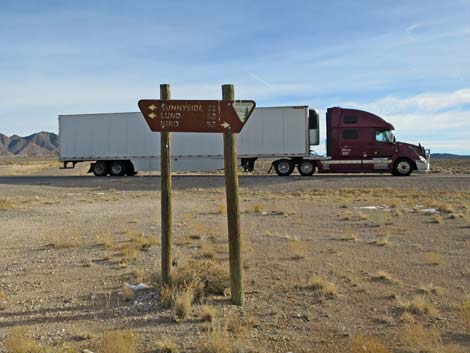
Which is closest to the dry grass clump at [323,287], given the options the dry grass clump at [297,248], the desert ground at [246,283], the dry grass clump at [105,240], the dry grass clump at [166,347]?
the desert ground at [246,283]

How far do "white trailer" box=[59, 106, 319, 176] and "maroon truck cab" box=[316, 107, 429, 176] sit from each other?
5.58ft

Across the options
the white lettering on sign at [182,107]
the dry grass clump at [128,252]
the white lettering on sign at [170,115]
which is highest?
the white lettering on sign at [182,107]

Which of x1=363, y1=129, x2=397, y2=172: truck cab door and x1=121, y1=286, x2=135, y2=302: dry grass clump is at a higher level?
x1=363, y1=129, x2=397, y2=172: truck cab door

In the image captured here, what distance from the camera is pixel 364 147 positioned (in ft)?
98.1

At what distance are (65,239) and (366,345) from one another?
7.51 m

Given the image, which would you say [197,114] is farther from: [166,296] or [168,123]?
[166,296]

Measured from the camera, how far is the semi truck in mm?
29984

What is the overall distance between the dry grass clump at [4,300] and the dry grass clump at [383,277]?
4.87m

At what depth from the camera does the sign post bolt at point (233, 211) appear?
6.22 metres

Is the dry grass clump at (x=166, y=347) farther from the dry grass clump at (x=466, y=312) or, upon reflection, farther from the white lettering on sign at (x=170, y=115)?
the dry grass clump at (x=466, y=312)

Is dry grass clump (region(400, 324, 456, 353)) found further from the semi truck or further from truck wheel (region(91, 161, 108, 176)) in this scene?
truck wheel (region(91, 161, 108, 176))

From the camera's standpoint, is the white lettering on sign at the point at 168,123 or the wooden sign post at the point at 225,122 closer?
the wooden sign post at the point at 225,122

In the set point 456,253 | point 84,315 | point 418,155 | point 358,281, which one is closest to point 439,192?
point 418,155

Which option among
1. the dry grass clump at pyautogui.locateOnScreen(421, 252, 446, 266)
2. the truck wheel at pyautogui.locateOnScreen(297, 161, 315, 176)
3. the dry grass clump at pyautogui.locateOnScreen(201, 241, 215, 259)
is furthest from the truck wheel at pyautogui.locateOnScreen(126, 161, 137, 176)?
the dry grass clump at pyautogui.locateOnScreen(421, 252, 446, 266)
